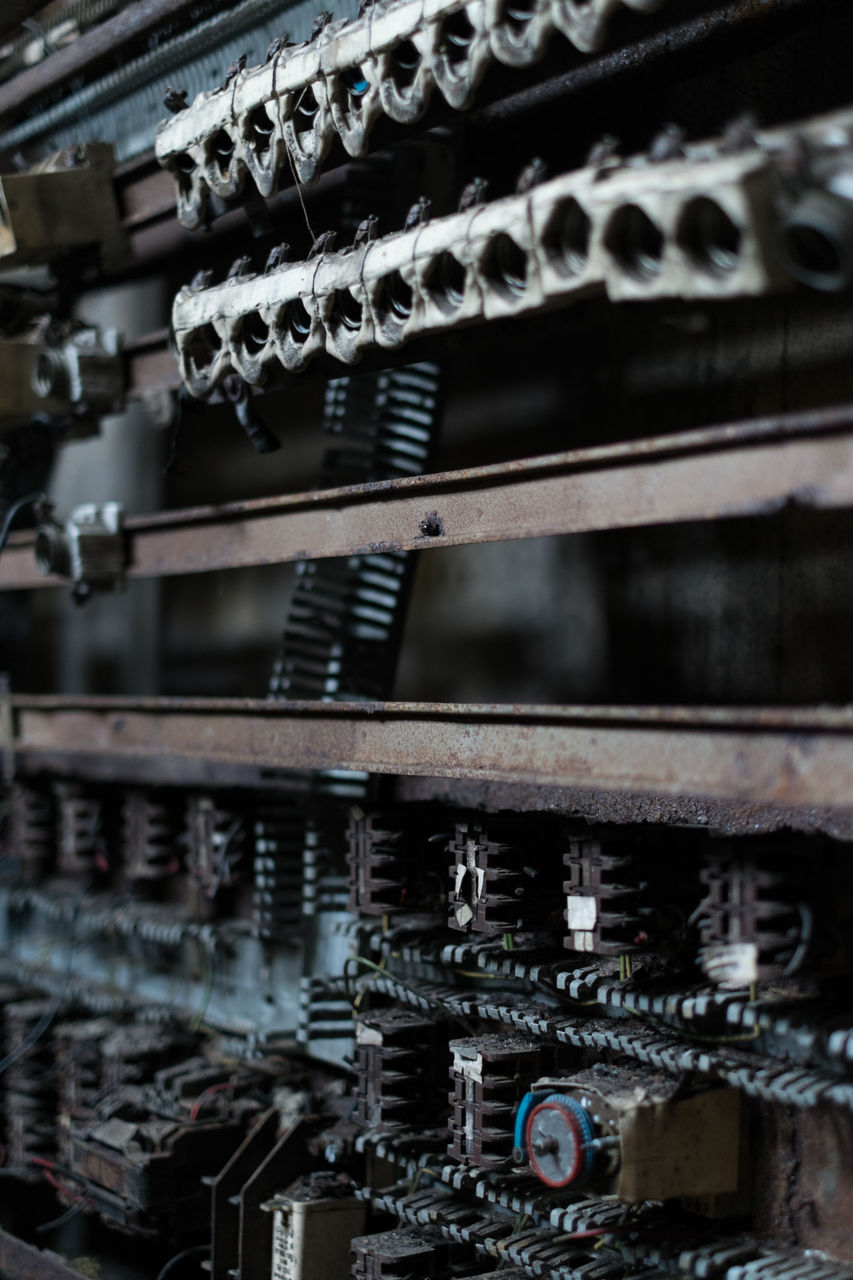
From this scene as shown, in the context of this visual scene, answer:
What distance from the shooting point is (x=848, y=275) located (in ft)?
4.28

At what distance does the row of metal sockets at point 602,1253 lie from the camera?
1621 mm

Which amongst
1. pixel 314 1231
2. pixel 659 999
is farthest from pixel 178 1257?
pixel 659 999

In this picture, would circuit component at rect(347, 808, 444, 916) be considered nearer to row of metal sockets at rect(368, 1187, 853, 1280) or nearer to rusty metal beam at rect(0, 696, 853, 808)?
rusty metal beam at rect(0, 696, 853, 808)

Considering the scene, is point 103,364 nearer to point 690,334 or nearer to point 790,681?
point 690,334

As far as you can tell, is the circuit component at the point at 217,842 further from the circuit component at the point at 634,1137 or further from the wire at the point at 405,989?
the circuit component at the point at 634,1137

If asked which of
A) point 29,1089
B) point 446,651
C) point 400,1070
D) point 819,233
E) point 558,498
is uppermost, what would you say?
point 819,233

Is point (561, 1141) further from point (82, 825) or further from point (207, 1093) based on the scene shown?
point (82, 825)

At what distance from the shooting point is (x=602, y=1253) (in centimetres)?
179

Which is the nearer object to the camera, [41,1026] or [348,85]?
[348,85]

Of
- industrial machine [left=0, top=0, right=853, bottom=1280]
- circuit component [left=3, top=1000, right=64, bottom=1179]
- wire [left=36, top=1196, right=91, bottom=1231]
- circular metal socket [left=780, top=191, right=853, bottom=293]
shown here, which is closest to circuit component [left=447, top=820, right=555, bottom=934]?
industrial machine [left=0, top=0, right=853, bottom=1280]

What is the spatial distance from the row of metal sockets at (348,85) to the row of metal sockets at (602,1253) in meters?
1.51

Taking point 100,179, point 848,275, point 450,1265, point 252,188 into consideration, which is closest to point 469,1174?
point 450,1265

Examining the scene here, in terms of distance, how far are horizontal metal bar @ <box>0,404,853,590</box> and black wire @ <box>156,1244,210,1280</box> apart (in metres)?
1.22

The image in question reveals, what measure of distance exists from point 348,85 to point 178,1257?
1976 mm
